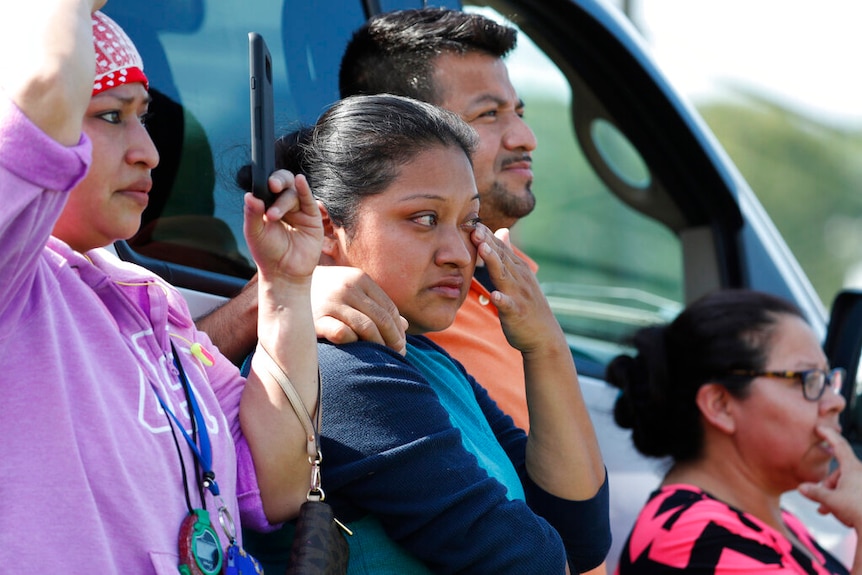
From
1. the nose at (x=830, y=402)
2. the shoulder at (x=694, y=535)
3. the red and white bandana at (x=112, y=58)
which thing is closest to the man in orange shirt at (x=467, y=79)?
the shoulder at (x=694, y=535)

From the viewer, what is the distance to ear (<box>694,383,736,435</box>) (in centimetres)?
341

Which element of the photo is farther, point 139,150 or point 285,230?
point 285,230

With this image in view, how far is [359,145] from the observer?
86.7 inches

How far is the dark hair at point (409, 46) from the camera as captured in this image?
3.06 metres

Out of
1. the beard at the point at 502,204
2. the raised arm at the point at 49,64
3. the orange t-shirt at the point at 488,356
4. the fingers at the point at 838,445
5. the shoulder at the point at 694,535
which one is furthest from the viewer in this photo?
the fingers at the point at 838,445

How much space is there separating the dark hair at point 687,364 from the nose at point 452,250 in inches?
54.5

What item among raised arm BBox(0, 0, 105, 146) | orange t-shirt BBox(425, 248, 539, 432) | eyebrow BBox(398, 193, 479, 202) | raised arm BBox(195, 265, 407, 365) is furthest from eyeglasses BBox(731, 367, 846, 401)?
raised arm BBox(0, 0, 105, 146)

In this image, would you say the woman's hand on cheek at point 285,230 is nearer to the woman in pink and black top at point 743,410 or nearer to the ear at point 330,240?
the ear at point 330,240

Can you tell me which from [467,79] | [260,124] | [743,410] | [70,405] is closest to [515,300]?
[260,124]

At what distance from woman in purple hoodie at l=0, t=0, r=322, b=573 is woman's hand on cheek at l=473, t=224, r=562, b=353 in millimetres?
465

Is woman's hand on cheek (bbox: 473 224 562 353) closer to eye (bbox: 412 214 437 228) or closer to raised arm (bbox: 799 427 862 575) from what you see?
eye (bbox: 412 214 437 228)

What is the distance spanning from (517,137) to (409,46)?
37cm

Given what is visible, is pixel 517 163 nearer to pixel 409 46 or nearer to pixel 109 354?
pixel 409 46

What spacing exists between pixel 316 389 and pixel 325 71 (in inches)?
52.7
